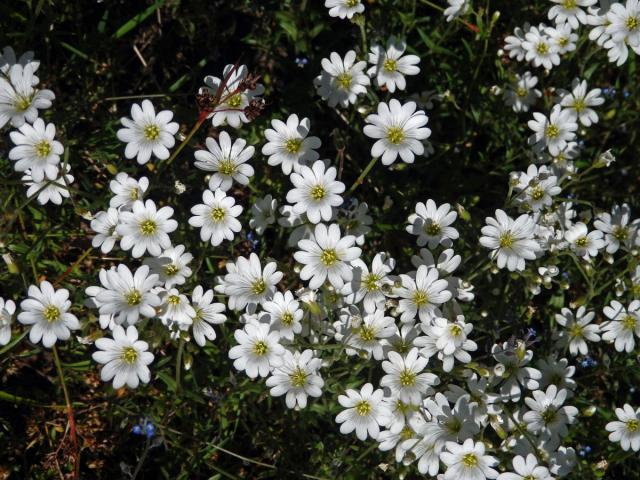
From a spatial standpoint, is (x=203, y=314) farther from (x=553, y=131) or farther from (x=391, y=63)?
(x=553, y=131)

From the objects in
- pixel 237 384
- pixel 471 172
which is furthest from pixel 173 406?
pixel 471 172

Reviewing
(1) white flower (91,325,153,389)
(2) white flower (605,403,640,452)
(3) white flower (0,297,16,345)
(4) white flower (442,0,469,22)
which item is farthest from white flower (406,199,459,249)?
(3) white flower (0,297,16,345)

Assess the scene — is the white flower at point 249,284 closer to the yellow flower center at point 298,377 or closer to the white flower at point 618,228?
the yellow flower center at point 298,377

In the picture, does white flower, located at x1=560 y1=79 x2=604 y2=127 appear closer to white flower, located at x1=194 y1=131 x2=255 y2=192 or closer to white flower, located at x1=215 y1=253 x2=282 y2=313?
white flower, located at x1=194 y1=131 x2=255 y2=192

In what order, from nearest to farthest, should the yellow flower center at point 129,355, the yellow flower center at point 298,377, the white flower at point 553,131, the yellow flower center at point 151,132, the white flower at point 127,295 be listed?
the white flower at point 127,295 < the yellow flower center at point 129,355 < the yellow flower center at point 298,377 < the yellow flower center at point 151,132 < the white flower at point 553,131

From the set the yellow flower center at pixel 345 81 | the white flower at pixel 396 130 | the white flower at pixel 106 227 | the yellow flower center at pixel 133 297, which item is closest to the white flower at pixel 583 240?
the white flower at pixel 396 130
